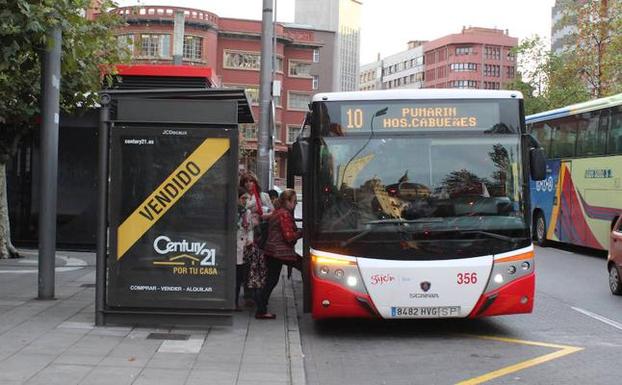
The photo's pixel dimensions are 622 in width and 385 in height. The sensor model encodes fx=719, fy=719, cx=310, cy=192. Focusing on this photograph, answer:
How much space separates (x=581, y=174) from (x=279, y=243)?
11677 mm

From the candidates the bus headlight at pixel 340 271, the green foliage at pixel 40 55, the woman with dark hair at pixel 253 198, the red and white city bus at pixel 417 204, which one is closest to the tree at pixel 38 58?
the green foliage at pixel 40 55

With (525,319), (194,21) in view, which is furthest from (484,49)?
(525,319)

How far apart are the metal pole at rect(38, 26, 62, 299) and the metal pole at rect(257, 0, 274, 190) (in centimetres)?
667

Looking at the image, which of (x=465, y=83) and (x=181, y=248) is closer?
(x=181, y=248)

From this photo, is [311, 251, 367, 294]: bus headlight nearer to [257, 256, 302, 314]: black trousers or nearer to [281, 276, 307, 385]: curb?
[281, 276, 307, 385]: curb

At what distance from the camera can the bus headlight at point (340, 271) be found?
8.00 m

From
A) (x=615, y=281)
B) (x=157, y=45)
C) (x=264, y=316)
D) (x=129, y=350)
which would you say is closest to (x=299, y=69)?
(x=157, y=45)

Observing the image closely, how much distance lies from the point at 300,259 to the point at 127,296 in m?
2.71

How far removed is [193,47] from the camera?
203 feet

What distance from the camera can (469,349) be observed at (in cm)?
778

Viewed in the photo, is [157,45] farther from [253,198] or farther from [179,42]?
[253,198]

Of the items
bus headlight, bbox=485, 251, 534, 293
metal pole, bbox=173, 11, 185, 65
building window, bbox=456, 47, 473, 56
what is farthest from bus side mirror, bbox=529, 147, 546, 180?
building window, bbox=456, 47, 473, 56

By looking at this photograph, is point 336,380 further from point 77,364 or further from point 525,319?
point 525,319

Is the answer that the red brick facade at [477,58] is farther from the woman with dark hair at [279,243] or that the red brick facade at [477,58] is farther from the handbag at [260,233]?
the woman with dark hair at [279,243]
